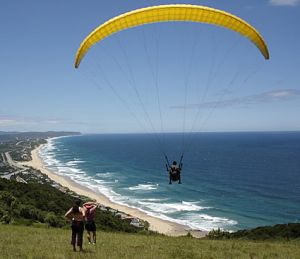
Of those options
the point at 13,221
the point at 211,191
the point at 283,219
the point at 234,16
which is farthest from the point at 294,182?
the point at 234,16

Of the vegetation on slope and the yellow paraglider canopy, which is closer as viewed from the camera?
the yellow paraglider canopy

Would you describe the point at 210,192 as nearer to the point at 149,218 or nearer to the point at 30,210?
the point at 149,218

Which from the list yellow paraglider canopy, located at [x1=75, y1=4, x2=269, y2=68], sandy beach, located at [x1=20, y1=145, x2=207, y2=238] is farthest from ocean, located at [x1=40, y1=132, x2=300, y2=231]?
yellow paraglider canopy, located at [x1=75, y1=4, x2=269, y2=68]

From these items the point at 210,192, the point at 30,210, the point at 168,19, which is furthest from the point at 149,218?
the point at 168,19

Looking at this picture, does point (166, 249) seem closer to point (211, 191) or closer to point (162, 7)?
point (162, 7)

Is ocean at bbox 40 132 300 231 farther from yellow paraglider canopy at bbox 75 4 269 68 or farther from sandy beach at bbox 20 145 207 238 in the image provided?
yellow paraglider canopy at bbox 75 4 269 68

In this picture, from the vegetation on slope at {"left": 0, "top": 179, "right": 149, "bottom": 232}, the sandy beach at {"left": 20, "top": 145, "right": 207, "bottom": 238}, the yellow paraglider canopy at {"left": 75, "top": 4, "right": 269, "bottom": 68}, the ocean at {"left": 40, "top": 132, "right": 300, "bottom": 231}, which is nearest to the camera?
the yellow paraglider canopy at {"left": 75, "top": 4, "right": 269, "bottom": 68}

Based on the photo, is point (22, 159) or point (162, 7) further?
point (22, 159)

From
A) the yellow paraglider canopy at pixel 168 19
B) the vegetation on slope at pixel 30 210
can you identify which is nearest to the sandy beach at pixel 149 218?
the vegetation on slope at pixel 30 210
